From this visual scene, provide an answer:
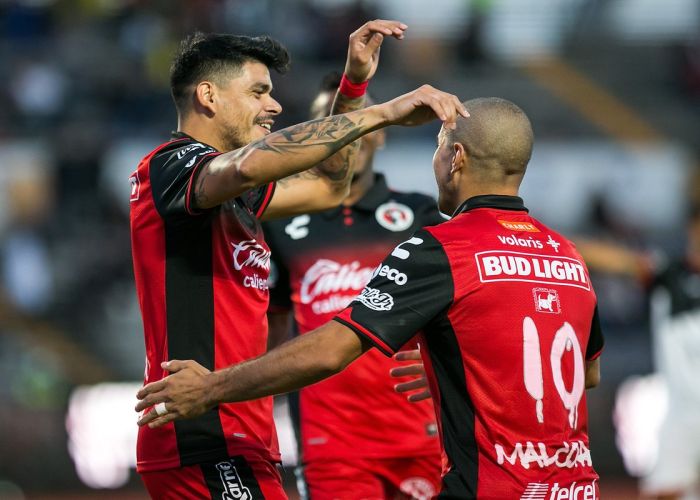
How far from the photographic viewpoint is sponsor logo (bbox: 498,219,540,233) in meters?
4.37

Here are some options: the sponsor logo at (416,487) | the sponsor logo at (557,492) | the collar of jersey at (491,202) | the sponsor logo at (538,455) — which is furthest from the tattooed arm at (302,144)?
the sponsor logo at (416,487)

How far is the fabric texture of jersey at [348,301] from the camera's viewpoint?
6188 millimetres

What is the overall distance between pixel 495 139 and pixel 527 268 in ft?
1.70

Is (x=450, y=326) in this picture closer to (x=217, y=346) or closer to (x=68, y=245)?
(x=217, y=346)

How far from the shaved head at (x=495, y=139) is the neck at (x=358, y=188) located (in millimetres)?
2174

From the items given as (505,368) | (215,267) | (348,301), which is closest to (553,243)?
(505,368)

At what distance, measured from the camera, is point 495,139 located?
443 cm

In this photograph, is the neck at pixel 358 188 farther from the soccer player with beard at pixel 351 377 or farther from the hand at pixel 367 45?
the hand at pixel 367 45

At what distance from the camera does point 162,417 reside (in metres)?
4.21

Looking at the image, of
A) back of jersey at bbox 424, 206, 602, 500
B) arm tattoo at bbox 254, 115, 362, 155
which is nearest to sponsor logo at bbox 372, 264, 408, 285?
back of jersey at bbox 424, 206, 602, 500

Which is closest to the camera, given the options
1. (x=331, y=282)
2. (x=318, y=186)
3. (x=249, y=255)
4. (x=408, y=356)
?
(x=249, y=255)

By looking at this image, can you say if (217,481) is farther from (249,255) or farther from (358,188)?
(358,188)

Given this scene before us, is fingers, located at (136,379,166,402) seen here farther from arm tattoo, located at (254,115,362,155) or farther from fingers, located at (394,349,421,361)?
fingers, located at (394,349,421,361)

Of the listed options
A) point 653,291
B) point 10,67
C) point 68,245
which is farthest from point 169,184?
point 10,67
